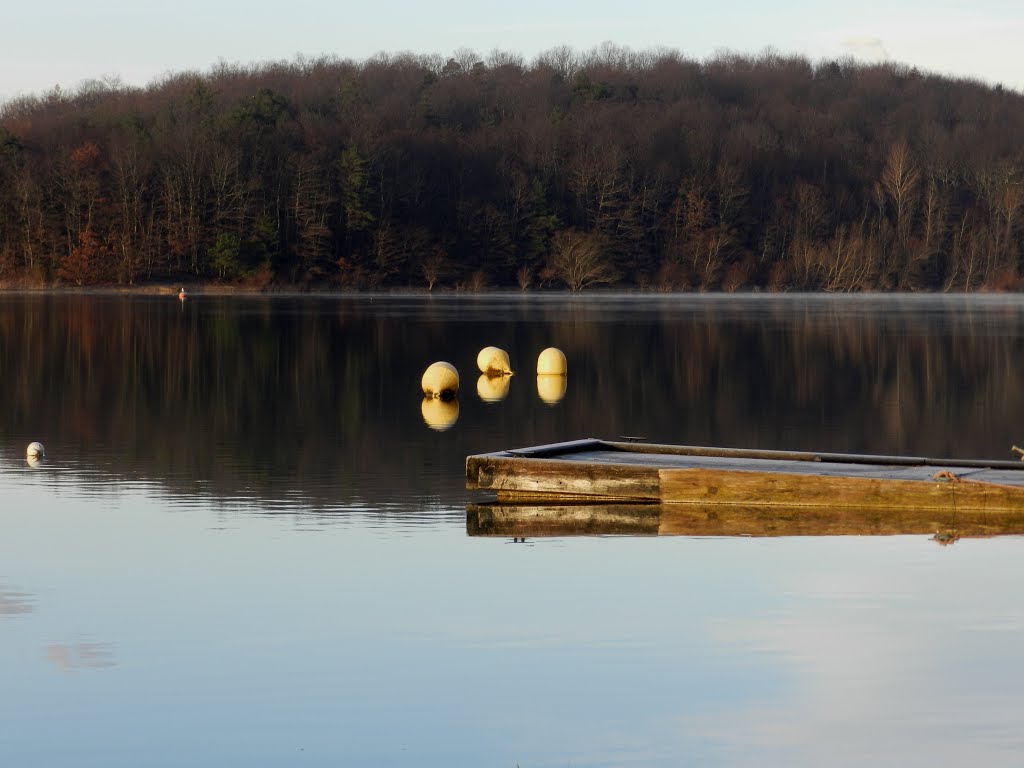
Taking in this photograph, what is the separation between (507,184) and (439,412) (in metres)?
101

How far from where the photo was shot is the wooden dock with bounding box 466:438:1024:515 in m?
15.1

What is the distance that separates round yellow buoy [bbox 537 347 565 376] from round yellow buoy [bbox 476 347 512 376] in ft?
2.41

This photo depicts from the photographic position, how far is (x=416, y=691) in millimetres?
9156

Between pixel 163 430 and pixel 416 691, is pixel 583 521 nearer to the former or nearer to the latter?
pixel 416 691

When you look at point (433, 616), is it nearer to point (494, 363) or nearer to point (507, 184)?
point (494, 363)

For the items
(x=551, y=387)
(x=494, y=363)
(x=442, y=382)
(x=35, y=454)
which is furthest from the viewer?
(x=494, y=363)

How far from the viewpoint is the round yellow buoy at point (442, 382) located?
29.6 m

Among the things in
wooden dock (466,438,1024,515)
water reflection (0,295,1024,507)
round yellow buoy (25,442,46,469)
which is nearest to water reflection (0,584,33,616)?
water reflection (0,295,1024,507)

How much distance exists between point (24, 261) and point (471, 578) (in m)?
99.4

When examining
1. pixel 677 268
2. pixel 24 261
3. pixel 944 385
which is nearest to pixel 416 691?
pixel 944 385

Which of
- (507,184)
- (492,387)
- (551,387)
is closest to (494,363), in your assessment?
(492,387)

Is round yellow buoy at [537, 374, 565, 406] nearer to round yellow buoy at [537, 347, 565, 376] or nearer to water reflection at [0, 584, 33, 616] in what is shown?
round yellow buoy at [537, 347, 565, 376]

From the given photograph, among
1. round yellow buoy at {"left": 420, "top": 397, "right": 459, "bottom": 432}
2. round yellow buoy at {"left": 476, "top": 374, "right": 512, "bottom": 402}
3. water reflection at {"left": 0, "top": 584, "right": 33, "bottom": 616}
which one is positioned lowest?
round yellow buoy at {"left": 476, "top": 374, "right": 512, "bottom": 402}

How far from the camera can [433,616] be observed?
11188mm
